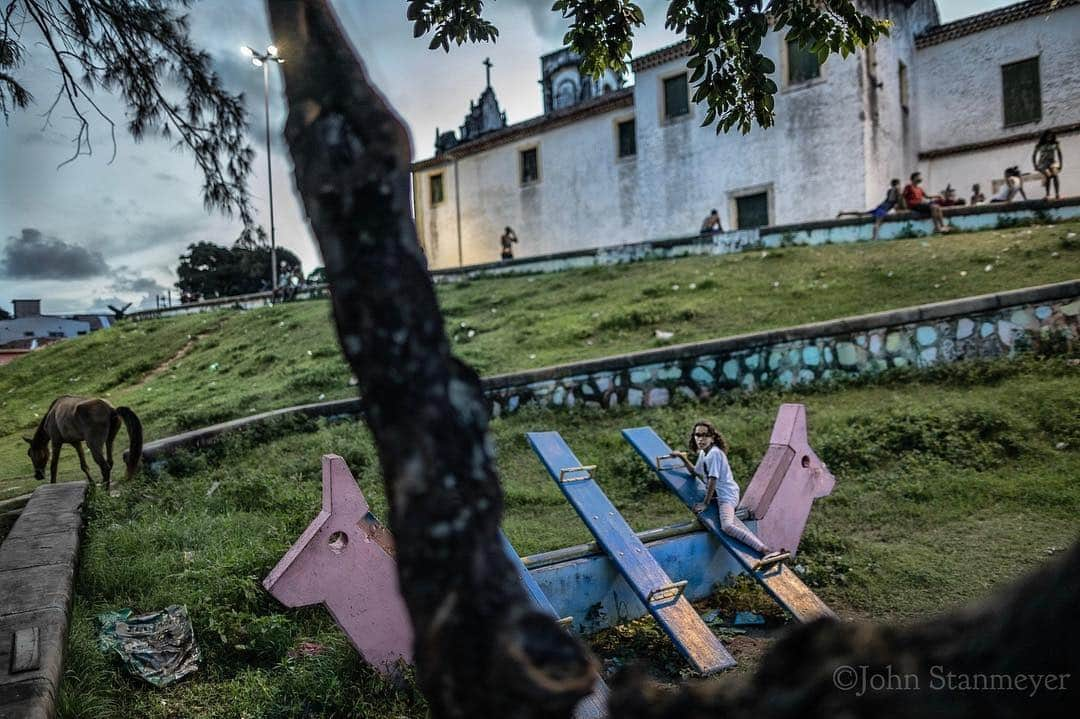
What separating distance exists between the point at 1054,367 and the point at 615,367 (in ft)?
15.1

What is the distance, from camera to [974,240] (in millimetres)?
12078

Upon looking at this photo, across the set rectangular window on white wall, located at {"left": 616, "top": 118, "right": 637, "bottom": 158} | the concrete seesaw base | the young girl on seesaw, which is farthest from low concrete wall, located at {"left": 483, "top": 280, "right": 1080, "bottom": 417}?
rectangular window on white wall, located at {"left": 616, "top": 118, "right": 637, "bottom": 158}

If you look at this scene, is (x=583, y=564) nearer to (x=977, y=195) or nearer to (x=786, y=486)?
(x=786, y=486)

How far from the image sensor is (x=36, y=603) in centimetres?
392

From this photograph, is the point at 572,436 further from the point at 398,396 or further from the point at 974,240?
the point at 974,240

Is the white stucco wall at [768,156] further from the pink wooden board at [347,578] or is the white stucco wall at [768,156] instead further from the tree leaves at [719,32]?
the pink wooden board at [347,578]

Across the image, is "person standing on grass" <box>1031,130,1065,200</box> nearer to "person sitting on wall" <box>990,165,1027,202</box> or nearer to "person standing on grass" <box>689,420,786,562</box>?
"person sitting on wall" <box>990,165,1027,202</box>

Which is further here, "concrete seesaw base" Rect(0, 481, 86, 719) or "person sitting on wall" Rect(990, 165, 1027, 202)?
"person sitting on wall" Rect(990, 165, 1027, 202)

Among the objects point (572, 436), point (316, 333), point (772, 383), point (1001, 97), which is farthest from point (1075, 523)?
point (1001, 97)

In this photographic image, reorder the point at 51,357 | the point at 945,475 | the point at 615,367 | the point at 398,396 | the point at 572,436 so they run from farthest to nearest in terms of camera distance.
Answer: the point at 51,357 < the point at 615,367 < the point at 572,436 < the point at 945,475 < the point at 398,396

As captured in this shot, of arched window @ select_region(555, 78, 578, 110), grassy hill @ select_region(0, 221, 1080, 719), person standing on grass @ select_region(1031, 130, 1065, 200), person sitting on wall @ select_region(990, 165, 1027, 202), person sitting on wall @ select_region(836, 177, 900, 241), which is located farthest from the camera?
arched window @ select_region(555, 78, 578, 110)

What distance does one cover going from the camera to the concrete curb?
311 inches

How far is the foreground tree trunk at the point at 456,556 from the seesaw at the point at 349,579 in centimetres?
251

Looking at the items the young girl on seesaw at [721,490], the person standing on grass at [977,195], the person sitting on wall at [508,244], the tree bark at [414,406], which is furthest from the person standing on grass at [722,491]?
the person sitting on wall at [508,244]
